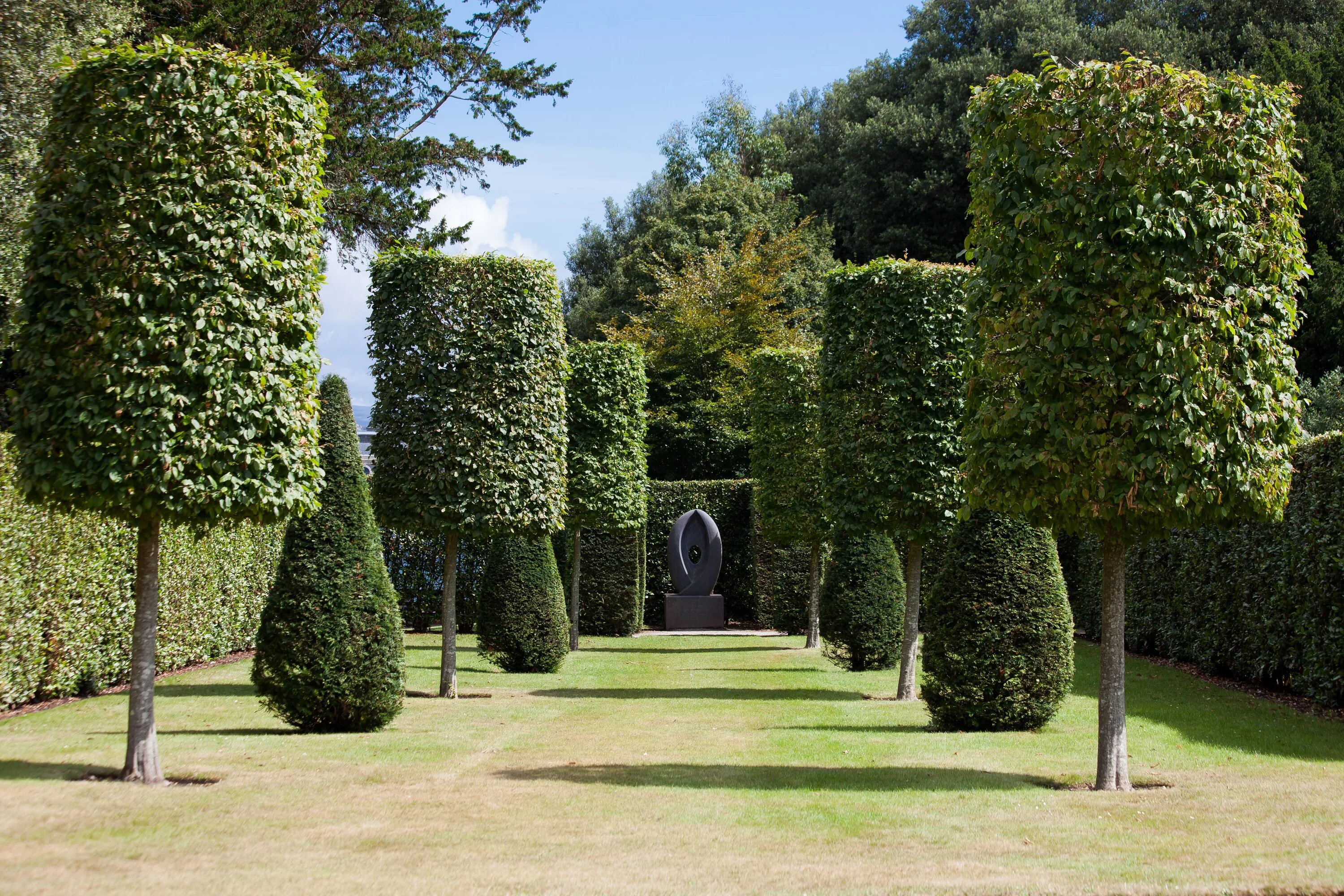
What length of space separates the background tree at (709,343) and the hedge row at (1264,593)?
1816 cm

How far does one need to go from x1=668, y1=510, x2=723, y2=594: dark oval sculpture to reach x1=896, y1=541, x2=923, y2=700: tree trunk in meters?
13.3

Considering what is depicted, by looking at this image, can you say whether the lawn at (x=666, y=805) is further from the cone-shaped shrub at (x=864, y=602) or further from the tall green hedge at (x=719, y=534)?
the tall green hedge at (x=719, y=534)

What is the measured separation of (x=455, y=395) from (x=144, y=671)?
6647 mm

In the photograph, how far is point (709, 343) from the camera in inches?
1483

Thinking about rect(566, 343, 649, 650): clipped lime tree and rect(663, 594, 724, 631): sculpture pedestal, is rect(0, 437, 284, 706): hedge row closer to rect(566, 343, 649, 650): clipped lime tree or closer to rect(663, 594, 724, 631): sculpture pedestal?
rect(566, 343, 649, 650): clipped lime tree

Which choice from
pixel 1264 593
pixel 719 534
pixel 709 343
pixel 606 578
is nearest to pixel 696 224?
pixel 709 343

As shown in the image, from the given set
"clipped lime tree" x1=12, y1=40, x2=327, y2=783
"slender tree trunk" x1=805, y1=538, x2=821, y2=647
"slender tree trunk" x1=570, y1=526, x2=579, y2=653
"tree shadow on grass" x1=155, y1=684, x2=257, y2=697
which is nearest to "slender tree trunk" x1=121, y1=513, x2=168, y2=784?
"clipped lime tree" x1=12, y1=40, x2=327, y2=783

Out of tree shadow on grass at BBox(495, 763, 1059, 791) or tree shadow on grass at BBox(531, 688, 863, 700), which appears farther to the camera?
tree shadow on grass at BBox(531, 688, 863, 700)

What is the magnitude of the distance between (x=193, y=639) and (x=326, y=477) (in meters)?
7.32

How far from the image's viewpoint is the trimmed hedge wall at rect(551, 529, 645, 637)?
25516 mm

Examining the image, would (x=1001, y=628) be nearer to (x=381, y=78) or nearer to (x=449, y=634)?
(x=449, y=634)

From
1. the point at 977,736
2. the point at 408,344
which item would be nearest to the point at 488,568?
the point at 408,344

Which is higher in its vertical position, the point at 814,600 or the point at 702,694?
the point at 814,600

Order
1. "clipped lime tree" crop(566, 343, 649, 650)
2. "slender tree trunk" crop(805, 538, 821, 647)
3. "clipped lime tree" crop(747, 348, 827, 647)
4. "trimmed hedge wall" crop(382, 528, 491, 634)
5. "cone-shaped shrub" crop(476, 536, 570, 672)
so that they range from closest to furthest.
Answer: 1. "cone-shaped shrub" crop(476, 536, 570, 672)
2. "clipped lime tree" crop(566, 343, 649, 650)
3. "clipped lime tree" crop(747, 348, 827, 647)
4. "slender tree trunk" crop(805, 538, 821, 647)
5. "trimmed hedge wall" crop(382, 528, 491, 634)
